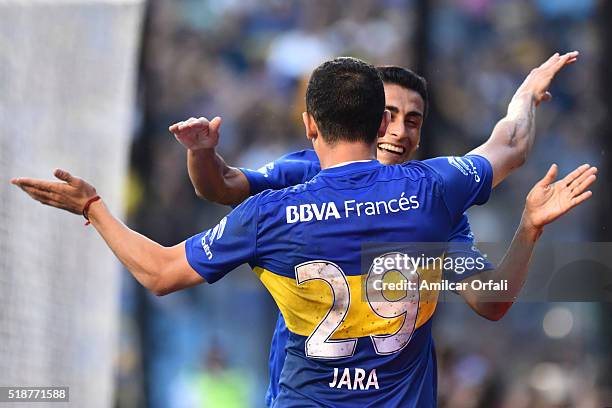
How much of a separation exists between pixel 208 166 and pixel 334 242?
3.71 ft

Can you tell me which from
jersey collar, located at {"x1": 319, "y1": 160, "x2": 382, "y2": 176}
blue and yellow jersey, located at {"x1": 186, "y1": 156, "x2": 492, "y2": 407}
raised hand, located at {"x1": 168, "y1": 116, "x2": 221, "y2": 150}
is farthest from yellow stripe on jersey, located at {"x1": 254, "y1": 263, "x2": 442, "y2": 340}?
raised hand, located at {"x1": 168, "y1": 116, "x2": 221, "y2": 150}

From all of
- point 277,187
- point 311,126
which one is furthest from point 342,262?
point 277,187

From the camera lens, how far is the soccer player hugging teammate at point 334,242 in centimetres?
366

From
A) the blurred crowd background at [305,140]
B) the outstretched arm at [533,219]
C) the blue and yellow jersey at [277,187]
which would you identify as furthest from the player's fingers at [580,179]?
the blurred crowd background at [305,140]

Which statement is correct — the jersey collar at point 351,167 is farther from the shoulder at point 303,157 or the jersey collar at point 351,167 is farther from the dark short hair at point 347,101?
the shoulder at point 303,157

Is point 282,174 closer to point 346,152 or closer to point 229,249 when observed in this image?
point 346,152

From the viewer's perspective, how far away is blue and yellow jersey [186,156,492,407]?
12.0ft

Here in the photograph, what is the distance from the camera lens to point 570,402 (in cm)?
918

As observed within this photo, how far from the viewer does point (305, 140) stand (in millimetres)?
9914

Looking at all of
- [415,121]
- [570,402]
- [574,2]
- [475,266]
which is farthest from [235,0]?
[475,266]

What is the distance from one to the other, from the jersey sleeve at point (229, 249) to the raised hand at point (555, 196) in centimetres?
110

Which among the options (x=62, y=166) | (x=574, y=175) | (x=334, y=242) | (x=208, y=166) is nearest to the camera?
(x=334, y=242)

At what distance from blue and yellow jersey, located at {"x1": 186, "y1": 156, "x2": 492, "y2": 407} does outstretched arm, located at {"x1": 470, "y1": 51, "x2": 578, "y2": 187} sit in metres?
0.38

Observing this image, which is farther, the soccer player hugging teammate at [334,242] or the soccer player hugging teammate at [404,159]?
the soccer player hugging teammate at [404,159]
